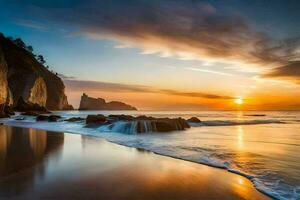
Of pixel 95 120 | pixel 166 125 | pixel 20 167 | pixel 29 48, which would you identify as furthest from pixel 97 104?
pixel 20 167

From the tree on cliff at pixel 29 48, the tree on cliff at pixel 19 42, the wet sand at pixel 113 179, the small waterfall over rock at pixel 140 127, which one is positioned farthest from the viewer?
the tree on cliff at pixel 29 48

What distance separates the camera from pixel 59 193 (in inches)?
175

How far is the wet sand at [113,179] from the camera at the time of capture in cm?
453

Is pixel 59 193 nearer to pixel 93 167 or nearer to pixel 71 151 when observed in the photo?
pixel 93 167

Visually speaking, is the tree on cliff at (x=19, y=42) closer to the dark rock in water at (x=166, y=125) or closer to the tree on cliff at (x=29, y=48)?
the tree on cliff at (x=29, y=48)

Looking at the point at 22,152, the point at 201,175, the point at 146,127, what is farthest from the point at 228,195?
the point at 146,127

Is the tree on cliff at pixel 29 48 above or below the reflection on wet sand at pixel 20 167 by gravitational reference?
above

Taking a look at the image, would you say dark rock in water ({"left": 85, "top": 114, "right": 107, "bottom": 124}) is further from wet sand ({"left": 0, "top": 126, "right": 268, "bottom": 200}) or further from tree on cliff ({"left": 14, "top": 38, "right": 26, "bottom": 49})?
tree on cliff ({"left": 14, "top": 38, "right": 26, "bottom": 49})

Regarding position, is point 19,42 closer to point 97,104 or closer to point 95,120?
point 97,104

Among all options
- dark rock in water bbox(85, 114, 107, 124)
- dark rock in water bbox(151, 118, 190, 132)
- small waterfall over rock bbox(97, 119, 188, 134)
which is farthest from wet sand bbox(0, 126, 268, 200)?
dark rock in water bbox(85, 114, 107, 124)

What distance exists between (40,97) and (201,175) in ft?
231

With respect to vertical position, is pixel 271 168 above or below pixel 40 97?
below

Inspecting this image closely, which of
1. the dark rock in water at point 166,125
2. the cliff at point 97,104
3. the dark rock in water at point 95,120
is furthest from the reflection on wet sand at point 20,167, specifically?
the cliff at point 97,104

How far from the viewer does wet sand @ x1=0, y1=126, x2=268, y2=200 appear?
453 cm
